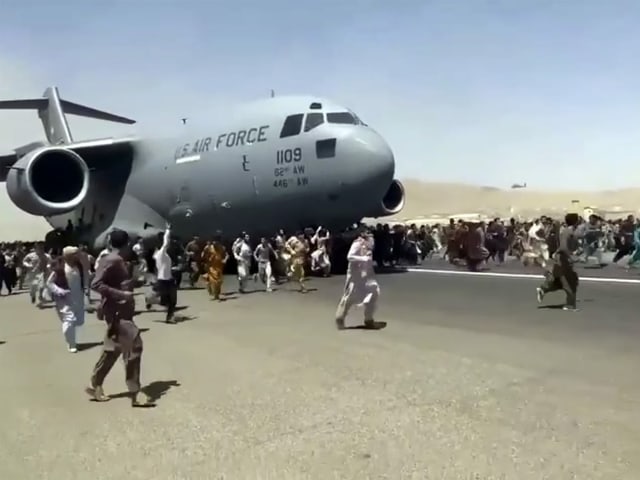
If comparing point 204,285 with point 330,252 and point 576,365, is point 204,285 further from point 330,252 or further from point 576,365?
point 576,365

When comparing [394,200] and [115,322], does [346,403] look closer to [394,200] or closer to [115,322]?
[115,322]

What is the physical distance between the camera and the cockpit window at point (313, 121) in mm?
17359


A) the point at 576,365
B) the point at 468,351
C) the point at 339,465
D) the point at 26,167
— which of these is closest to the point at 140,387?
the point at 339,465

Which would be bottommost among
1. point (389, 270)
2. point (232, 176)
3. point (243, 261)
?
Answer: point (389, 270)

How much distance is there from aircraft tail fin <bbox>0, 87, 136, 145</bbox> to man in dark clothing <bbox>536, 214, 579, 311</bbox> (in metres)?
20.4

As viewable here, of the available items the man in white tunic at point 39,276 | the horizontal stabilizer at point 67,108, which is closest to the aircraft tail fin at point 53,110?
the horizontal stabilizer at point 67,108

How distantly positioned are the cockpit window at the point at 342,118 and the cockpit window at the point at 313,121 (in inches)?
7.5

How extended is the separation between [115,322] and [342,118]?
11.5m

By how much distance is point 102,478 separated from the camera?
4629mm

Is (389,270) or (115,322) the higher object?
(115,322)

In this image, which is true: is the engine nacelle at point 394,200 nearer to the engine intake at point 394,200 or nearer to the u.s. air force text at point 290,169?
the engine intake at point 394,200

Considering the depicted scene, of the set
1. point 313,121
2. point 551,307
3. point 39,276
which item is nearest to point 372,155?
point 313,121

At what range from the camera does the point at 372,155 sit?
54.4 ft

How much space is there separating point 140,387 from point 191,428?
1.37 m
